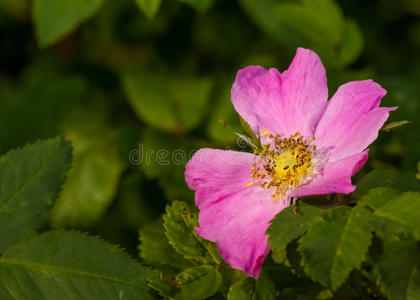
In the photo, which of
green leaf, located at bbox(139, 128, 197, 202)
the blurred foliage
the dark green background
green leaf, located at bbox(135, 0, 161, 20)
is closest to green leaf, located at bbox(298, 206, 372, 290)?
the blurred foliage

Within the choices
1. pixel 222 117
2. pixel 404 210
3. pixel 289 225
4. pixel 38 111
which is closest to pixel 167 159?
pixel 222 117

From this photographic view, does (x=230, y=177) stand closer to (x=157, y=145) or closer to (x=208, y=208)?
(x=208, y=208)

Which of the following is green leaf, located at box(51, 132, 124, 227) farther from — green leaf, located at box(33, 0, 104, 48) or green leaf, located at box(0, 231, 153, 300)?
green leaf, located at box(0, 231, 153, 300)

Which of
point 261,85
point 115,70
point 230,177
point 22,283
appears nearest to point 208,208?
point 230,177

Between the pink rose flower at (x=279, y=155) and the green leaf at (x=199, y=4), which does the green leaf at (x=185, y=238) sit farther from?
the green leaf at (x=199, y=4)

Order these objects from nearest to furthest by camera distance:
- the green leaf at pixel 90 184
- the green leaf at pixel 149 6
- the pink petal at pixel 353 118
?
1. the pink petal at pixel 353 118
2. the green leaf at pixel 149 6
3. the green leaf at pixel 90 184

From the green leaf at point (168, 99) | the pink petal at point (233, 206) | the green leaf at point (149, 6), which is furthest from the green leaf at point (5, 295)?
the green leaf at point (168, 99)
